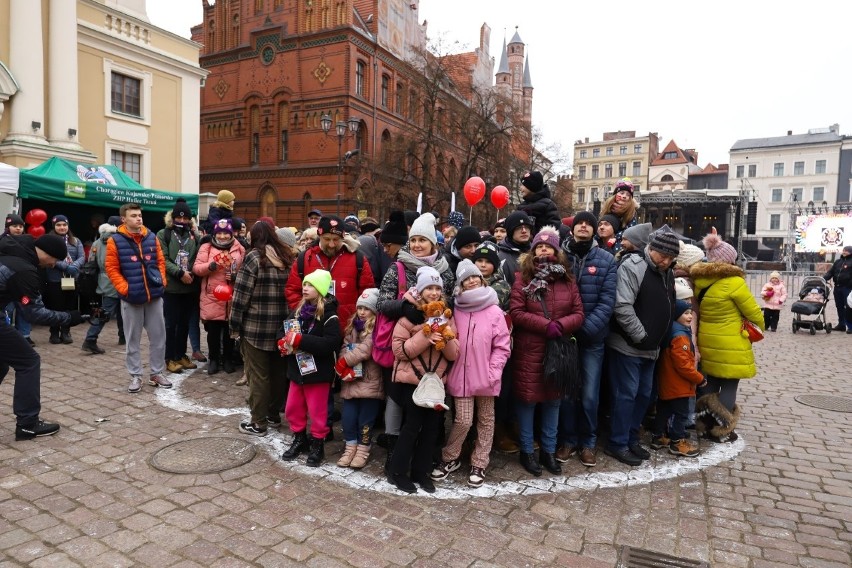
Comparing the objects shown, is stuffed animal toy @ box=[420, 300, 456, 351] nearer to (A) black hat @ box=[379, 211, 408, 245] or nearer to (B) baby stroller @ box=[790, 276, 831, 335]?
(A) black hat @ box=[379, 211, 408, 245]

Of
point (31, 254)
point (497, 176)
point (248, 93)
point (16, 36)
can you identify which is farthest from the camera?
point (248, 93)

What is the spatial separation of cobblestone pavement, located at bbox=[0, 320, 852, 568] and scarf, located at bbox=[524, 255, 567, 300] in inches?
62.4

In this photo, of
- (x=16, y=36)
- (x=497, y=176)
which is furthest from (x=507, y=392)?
(x=497, y=176)

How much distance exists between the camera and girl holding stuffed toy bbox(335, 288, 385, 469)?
4.57 m

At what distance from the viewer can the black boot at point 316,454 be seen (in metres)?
4.65

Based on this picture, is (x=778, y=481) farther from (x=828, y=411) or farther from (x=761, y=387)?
(x=761, y=387)

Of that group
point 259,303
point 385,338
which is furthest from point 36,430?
point 385,338

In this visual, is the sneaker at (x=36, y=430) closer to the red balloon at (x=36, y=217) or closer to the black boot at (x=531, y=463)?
the black boot at (x=531, y=463)

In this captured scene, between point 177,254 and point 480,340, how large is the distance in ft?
16.8

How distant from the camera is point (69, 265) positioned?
9398mm

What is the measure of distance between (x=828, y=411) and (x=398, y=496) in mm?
5840

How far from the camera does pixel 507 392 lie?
16.2ft

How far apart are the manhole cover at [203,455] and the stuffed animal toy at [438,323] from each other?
208 centimetres

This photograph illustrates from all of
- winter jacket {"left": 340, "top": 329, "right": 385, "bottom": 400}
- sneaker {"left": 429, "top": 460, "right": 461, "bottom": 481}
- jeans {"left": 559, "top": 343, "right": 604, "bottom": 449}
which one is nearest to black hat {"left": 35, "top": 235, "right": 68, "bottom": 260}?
winter jacket {"left": 340, "top": 329, "right": 385, "bottom": 400}
